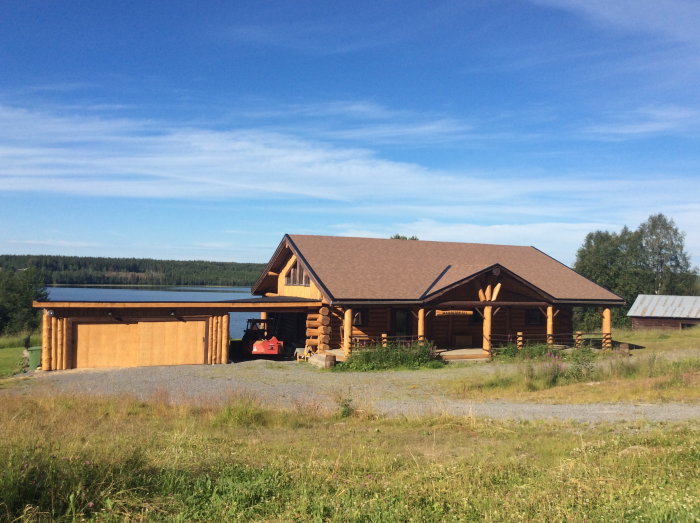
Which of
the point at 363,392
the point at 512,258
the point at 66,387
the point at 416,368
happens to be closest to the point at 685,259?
the point at 512,258

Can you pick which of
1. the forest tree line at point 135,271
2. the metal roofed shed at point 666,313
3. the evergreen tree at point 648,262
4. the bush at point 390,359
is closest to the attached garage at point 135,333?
the bush at point 390,359

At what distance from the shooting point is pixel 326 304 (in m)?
27.1

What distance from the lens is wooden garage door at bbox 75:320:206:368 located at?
24.1m

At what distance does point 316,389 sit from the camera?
63.1 ft

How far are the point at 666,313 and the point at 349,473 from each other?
2095 inches

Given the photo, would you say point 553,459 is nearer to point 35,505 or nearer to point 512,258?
point 35,505

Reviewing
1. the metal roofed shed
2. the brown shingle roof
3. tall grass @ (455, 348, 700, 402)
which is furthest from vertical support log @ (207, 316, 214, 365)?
the metal roofed shed

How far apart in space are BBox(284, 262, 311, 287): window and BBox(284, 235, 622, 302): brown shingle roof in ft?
3.23

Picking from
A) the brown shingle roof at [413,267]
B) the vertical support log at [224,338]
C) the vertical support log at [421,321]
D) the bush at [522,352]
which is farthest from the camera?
the brown shingle roof at [413,267]

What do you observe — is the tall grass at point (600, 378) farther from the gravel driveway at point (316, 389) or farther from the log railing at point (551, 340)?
the log railing at point (551, 340)

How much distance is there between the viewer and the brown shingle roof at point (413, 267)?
28000mm

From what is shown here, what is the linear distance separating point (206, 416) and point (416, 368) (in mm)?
13611

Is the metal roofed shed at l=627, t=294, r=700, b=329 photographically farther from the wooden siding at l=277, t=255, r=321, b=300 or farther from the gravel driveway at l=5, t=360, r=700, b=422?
the wooden siding at l=277, t=255, r=321, b=300

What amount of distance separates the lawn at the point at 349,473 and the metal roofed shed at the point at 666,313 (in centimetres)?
4642
